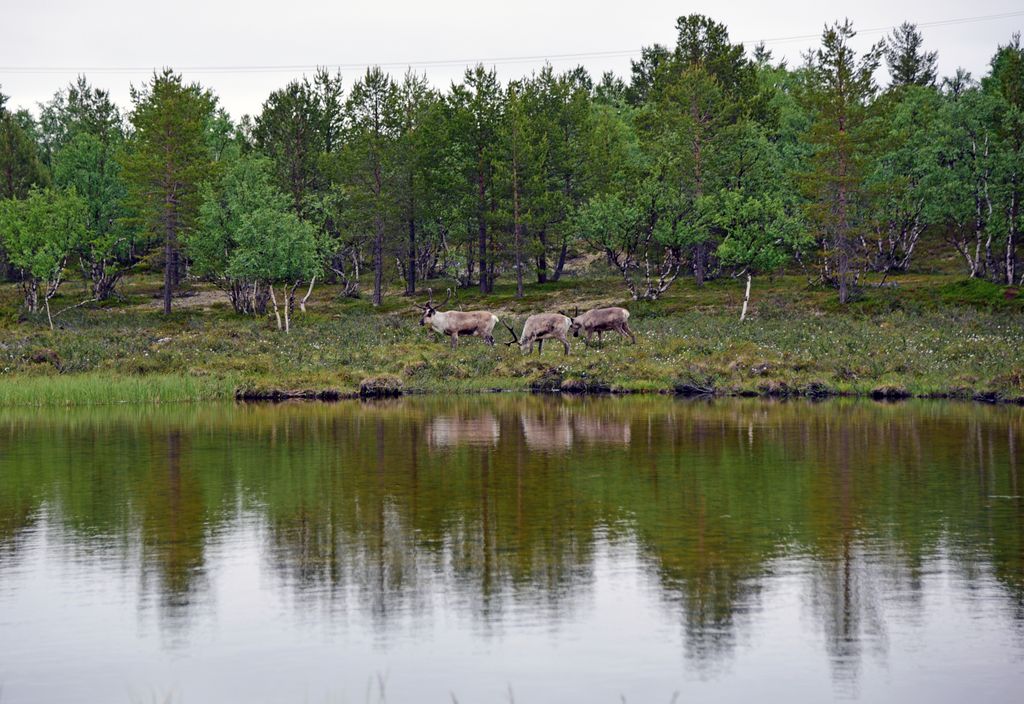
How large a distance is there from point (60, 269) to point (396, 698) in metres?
73.2

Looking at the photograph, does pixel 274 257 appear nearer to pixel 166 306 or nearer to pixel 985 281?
pixel 166 306

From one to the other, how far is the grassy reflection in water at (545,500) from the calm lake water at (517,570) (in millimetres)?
86

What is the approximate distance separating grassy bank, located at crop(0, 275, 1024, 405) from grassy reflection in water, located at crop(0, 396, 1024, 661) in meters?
7.02

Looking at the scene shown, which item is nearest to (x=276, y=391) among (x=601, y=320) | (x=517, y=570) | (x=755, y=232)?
(x=601, y=320)

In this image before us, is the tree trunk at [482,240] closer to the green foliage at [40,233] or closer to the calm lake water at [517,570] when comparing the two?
the green foliage at [40,233]

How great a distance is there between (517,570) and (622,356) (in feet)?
110

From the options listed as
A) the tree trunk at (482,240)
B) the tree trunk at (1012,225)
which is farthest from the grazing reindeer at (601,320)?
the tree trunk at (482,240)

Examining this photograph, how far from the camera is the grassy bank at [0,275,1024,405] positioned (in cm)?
4197

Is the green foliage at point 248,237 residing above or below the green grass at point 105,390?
above

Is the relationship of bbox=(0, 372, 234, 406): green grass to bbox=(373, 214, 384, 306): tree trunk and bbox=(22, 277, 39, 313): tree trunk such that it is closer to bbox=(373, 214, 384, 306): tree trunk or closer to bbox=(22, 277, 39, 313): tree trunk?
bbox=(22, 277, 39, 313): tree trunk

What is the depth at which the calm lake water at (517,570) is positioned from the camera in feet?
35.2

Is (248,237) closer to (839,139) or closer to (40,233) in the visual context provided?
(40,233)

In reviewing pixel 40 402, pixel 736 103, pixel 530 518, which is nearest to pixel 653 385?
pixel 40 402

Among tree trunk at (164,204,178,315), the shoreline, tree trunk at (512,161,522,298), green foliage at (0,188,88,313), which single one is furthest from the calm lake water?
tree trunk at (164,204,178,315)
